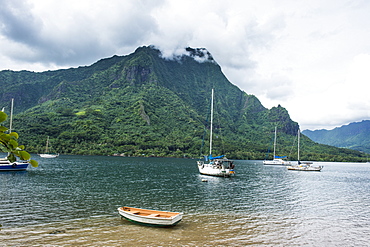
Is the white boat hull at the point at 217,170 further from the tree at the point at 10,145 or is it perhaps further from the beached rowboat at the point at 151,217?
the tree at the point at 10,145

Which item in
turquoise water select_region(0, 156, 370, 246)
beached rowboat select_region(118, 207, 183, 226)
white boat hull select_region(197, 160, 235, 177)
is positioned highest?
white boat hull select_region(197, 160, 235, 177)

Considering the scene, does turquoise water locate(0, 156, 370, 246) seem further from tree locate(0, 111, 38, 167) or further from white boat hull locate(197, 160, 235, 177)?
white boat hull locate(197, 160, 235, 177)

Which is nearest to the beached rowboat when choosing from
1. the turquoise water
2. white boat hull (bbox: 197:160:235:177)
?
the turquoise water

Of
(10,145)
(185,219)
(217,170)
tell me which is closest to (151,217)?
(185,219)

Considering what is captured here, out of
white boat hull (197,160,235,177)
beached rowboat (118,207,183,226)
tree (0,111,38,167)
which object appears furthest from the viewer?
white boat hull (197,160,235,177)

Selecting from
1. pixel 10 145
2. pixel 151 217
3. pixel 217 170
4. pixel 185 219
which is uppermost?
pixel 10 145

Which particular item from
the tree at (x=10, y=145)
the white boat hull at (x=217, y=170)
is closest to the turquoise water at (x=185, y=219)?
the tree at (x=10, y=145)

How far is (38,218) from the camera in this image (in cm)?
2395

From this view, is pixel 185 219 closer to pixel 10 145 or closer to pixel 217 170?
pixel 10 145

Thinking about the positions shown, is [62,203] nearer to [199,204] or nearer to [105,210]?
[105,210]

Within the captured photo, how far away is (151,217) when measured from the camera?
70.4ft

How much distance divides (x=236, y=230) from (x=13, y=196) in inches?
1191

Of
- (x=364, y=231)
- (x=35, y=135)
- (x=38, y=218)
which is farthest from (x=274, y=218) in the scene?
(x=35, y=135)

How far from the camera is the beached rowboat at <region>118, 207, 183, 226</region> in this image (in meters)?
21.4
